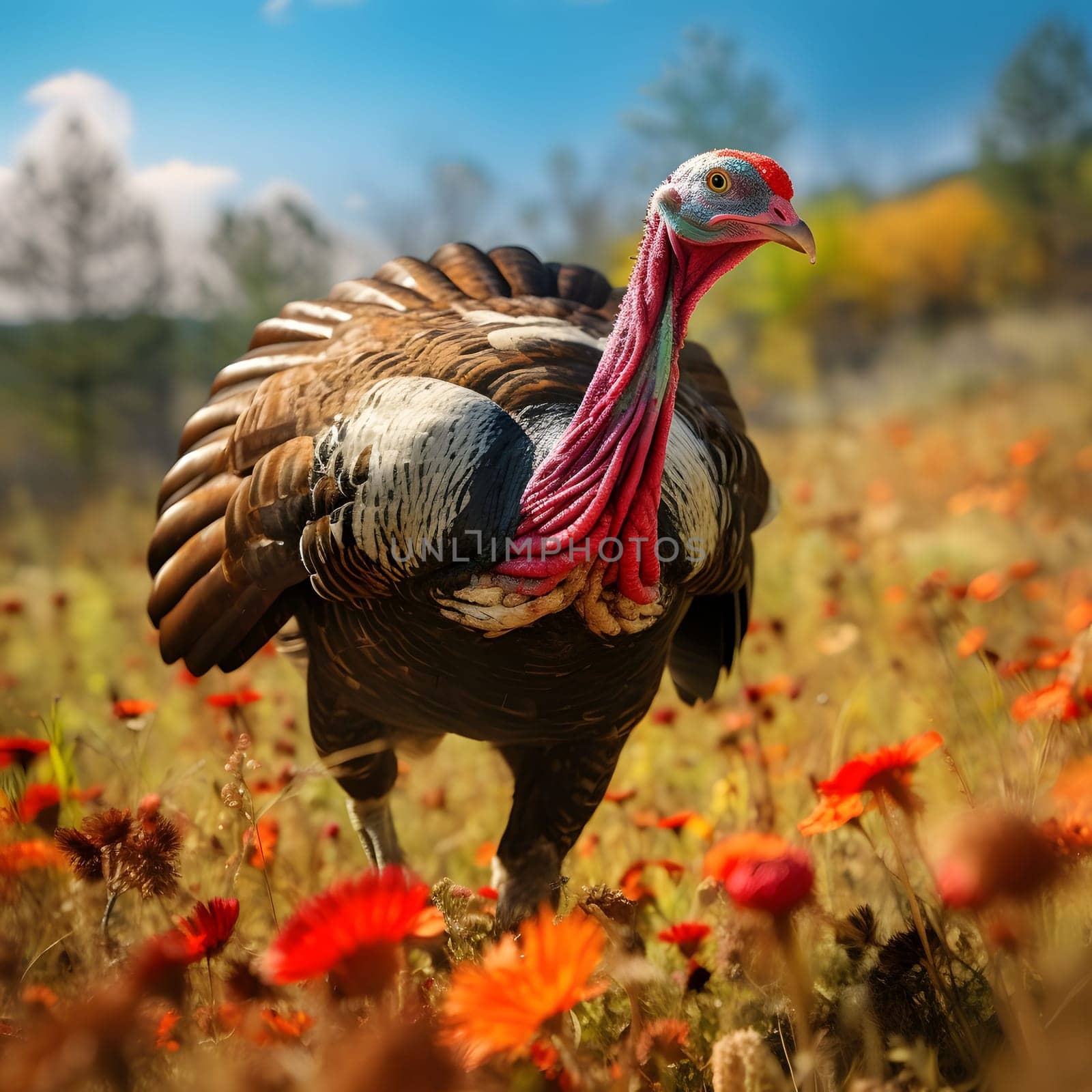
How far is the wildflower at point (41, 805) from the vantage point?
227cm

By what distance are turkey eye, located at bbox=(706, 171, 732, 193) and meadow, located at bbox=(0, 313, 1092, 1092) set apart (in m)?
1.13

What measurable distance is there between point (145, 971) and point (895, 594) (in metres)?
3.46

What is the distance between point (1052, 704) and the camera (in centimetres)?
210

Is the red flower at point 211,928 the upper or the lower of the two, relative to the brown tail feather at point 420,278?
lower

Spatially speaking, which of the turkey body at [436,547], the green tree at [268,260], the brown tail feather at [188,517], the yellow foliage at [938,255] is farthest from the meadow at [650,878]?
the yellow foliage at [938,255]

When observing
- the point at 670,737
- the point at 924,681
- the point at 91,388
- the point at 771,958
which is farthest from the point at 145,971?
the point at 91,388

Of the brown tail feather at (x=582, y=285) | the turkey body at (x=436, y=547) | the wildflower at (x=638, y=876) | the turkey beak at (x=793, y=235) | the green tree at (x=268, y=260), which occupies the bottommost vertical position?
the wildflower at (x=638, y=876)

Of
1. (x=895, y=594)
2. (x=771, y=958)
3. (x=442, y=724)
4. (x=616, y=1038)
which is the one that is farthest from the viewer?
(x=895, y=594)

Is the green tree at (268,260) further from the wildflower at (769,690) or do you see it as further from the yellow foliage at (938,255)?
the yellow foliage at (938,255)

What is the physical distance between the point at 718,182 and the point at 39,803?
1947mm

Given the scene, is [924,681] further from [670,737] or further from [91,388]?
[91,388]

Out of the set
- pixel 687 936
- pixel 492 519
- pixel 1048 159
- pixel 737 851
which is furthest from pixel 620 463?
pixel 1048 159

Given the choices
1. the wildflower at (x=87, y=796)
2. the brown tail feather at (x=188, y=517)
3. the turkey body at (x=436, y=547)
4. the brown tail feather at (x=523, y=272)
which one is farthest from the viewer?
the brown tail feather at (x=523, y=272)

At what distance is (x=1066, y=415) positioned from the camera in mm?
9148
